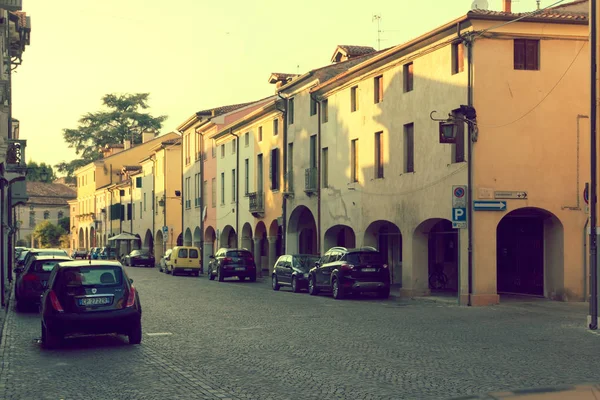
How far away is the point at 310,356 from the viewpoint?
13.1 m

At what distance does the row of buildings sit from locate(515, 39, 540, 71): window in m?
0.03

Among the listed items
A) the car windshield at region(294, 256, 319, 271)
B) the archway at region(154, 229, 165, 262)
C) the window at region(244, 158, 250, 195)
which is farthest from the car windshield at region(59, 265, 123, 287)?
the archway at region(154, 229, 165, 262)

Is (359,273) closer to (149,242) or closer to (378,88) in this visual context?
(378,88)

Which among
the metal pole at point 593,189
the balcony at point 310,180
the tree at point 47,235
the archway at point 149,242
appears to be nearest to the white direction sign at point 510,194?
the metal pole at point 593,189

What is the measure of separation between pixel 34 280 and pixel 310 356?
41.6 ft

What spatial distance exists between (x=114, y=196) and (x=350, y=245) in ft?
185

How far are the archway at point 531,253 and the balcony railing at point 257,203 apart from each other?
19.4m

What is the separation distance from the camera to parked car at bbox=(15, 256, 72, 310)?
2312 centimetres

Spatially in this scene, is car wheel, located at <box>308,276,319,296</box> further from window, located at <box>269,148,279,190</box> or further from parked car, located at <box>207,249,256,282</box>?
window, located at <box>269,148,279,190</box>

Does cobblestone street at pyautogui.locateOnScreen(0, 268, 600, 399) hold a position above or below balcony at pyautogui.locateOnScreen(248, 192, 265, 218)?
below

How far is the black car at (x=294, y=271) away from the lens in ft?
104

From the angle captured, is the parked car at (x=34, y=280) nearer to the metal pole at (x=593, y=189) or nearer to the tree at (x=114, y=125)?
the metal pole at (x=593, y=189)

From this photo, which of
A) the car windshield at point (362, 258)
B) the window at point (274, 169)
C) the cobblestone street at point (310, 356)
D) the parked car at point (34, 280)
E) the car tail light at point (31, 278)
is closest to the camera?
the cobblestone street at point (310, 356)

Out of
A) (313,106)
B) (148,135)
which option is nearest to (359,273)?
(313,106)
